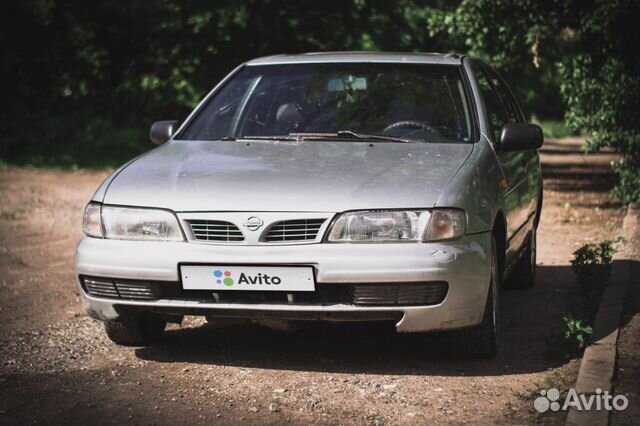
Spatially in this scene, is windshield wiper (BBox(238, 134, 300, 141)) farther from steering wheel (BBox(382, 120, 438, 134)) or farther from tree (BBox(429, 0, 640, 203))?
tree (BBox(429, 0, 640, 203))

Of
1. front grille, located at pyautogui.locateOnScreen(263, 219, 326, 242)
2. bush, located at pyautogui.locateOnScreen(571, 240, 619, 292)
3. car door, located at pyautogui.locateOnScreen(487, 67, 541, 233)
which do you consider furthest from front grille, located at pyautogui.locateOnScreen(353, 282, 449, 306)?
bush, located at pyautogui.locateOnScreen(571, 240, 619, 292)

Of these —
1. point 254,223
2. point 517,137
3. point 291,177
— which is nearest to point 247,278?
point 254,223

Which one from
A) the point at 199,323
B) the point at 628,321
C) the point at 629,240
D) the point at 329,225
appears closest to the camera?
the point at 329,225

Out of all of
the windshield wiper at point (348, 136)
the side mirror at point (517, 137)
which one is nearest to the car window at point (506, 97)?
the side mirror at point (517, 137)

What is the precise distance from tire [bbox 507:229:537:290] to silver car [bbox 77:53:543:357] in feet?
4.45

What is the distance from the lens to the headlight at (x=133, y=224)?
516cm

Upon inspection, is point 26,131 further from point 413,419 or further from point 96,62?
point 413,419

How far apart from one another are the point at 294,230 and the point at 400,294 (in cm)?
56

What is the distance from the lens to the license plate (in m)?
4.94

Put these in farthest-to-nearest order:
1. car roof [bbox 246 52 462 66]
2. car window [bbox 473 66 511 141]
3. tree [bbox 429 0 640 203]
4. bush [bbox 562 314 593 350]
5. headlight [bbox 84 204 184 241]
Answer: tree [bbox 429 0 640 203]
car roof [bbox 246 52 462 66]
car window [bbox 473 66 511 141]
bush [bbox 562 314 593 350]
headlight [bbox 84 204 184 241]

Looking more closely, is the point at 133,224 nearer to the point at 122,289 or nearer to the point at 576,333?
the point at 122,289

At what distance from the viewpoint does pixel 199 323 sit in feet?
21.6

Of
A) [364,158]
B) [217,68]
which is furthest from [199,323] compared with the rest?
[217,68]

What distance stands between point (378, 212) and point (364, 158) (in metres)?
0.66
